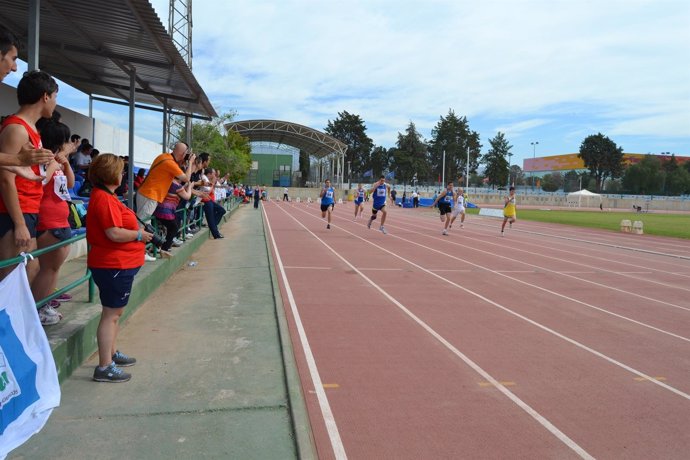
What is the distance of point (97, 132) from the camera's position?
1595 centimetres

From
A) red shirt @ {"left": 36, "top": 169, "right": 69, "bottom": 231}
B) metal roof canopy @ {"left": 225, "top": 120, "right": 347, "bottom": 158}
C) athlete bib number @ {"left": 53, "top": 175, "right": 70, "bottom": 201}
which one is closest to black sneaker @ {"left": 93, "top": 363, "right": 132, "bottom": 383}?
red shirt @ {"left": 36, "top": 169, "right": 69, "bottom": 231}

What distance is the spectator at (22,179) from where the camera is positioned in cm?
364

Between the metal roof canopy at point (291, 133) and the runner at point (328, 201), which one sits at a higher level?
the metal roof canopy at point (291, 133)

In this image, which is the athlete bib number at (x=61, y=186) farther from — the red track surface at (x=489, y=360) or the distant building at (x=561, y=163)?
the distant building at (x=561, y=163)

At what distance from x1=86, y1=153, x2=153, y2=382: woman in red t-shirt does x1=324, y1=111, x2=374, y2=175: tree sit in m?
99.2

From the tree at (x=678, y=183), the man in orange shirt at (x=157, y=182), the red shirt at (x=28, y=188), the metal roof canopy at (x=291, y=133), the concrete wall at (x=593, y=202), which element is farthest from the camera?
the tree at (x=678, y=183)

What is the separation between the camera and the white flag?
2680mm

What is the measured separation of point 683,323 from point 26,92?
7779 mm

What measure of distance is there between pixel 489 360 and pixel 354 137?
3966 inches

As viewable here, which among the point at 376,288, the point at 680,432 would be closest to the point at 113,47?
the point at 376,288

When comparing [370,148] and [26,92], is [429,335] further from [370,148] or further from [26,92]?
[370,148]

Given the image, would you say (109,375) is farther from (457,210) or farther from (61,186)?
(457,210)

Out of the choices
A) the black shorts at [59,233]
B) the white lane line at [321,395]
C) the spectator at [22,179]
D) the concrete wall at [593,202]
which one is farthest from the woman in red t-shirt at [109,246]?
the concrete wall at [593,202]

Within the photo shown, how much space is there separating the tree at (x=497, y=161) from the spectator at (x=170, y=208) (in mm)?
100682
